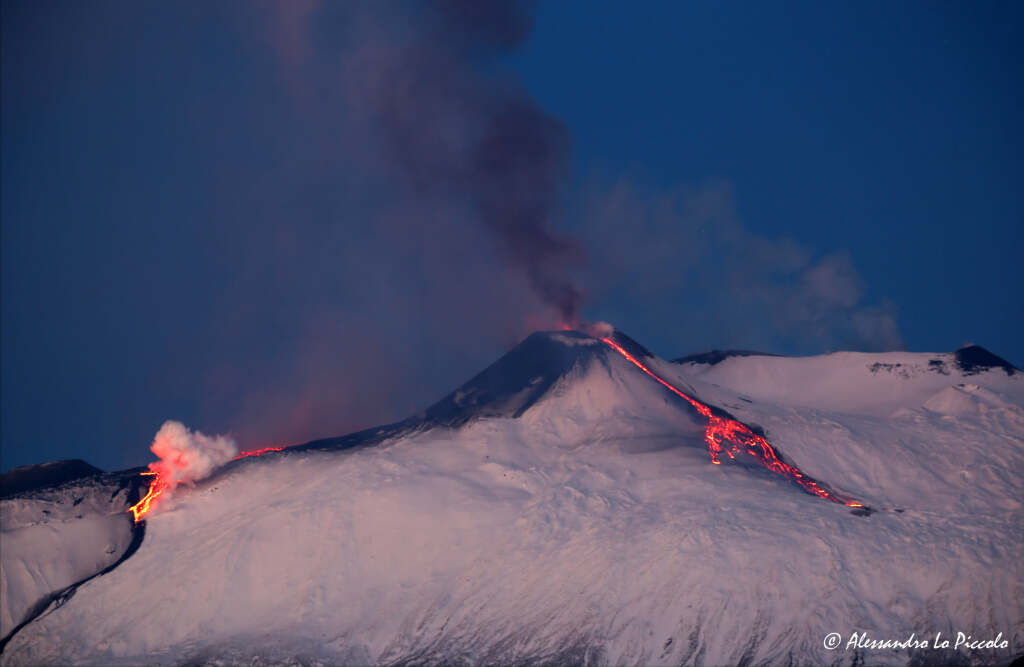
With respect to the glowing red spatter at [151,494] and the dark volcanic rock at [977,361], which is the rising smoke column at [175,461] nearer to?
the glowing red spatter at [151,494]

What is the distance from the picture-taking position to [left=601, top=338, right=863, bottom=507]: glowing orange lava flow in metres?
52.1

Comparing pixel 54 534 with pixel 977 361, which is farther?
pixel 977 361

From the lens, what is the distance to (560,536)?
1863 inches

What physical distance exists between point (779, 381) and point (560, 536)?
103 ft

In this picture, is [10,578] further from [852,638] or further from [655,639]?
[852,638]

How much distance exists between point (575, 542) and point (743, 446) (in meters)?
13.9

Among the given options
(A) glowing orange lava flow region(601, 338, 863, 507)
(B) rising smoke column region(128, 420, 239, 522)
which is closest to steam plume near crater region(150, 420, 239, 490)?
(B) rising smoke column region(128, 420, 239, 522)

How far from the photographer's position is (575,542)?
46.7m

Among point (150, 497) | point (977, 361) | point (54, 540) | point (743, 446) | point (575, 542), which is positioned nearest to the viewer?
point (575, 542)

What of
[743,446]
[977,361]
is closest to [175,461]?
[743,446]

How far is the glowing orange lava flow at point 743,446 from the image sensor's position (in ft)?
171

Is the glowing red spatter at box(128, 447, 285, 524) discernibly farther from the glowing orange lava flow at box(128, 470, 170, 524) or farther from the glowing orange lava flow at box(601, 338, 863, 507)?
the glowing orange lava flow at box(601, 338, 863, 507)

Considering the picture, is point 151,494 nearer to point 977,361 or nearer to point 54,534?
point 54,534

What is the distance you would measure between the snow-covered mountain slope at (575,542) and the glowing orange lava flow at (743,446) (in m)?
0.93
